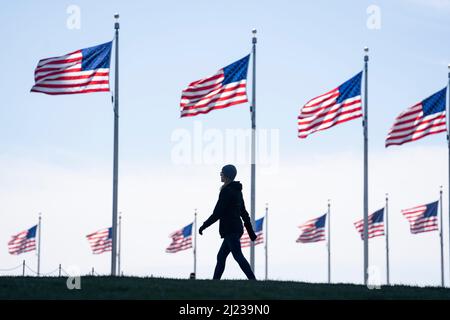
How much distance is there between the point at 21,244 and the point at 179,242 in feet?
30.4

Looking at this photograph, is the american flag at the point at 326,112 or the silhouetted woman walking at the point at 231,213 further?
the american flag at the point at 326,112

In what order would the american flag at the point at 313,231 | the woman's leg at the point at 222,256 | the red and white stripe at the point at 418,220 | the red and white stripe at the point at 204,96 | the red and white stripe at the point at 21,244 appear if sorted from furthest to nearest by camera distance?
the red and white stripe at the point at 21,244
the american flag at the point at 313,231
the red and white stripe at the point at 418,220
the red and white stripe at the point at 204,96
the woman's leg at the point at 222,256

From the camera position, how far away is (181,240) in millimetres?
54312

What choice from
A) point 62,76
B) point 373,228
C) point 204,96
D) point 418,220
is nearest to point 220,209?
point 62,76

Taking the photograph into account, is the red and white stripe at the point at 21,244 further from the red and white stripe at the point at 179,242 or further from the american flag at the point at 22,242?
the red and white stripe at the point at 179,242

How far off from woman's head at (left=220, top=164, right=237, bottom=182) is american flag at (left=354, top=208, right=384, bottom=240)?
31429 mm

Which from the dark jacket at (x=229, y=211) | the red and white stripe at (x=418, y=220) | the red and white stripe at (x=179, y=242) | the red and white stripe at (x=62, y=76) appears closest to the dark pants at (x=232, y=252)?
the dark jacket at (x=229, y=211)

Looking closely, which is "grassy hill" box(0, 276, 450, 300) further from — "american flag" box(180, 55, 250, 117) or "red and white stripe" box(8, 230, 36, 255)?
"red and white stripe" box(8, 230, 36, 255)

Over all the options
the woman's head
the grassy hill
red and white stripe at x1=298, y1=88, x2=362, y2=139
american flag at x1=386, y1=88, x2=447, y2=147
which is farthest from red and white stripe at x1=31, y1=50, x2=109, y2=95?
the woman's head

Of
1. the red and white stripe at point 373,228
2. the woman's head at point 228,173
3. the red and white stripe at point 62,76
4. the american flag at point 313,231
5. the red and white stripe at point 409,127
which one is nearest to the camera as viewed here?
the woman's head at point 228,173

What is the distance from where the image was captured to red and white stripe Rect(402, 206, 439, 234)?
47562 mm

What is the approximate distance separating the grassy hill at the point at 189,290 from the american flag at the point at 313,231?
3188 cm

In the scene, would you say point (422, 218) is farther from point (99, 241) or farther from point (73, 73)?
point (73, 73)

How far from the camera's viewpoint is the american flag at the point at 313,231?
51406 mm
